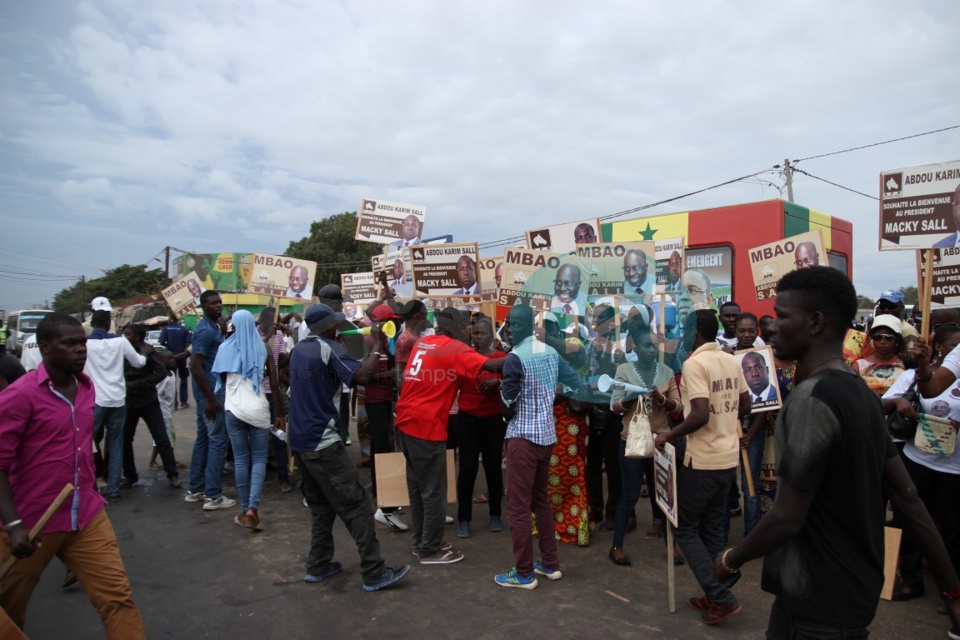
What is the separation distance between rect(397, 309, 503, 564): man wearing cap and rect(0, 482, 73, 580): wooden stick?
2.37 metres

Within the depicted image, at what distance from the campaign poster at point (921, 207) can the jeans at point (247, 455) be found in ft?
21.3

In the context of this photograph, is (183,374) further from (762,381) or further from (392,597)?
(762,381)

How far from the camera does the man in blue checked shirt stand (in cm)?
434

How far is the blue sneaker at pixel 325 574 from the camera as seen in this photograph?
176 inches

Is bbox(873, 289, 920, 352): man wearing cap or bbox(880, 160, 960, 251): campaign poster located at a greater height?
bbox(880, 160, 960, 251): campaign poster

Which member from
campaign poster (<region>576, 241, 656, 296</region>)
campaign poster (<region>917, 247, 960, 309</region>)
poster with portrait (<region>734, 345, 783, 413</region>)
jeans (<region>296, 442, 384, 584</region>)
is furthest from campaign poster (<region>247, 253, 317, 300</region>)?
campaign poster (<region>917, 247, 960, 309</region>)

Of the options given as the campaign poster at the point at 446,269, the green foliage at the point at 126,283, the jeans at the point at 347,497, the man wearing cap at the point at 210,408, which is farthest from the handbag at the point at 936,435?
the green foliage at the point at 126,283

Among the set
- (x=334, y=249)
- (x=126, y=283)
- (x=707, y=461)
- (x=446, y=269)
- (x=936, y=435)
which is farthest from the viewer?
(x=126, y=283)

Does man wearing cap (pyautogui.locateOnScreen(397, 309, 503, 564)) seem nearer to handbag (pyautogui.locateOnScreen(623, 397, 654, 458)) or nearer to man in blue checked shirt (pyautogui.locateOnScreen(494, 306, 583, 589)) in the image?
man in blue checked shirt (pyautogui.locateOnScreen(494, 306, 583, 589))

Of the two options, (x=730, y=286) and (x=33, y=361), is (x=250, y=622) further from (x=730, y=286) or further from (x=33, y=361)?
(x=730, y=286)

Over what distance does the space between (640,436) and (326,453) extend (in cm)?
237

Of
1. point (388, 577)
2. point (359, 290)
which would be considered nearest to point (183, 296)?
point (359, 290)

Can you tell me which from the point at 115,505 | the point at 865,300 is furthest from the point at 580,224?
the point at 865,300

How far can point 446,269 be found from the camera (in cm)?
817
